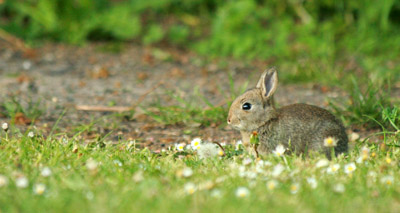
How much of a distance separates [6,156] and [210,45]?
6030mm

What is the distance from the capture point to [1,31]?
1027 cm

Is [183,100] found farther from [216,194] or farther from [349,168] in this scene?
[216,194]

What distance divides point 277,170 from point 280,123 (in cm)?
96

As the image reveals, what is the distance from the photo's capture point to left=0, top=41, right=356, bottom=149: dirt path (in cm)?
612

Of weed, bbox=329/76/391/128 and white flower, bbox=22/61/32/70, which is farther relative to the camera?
white flower, bbox=22/61/32/70

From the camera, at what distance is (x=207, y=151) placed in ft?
15.8

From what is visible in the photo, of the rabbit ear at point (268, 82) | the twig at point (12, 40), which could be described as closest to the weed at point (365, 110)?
the rabbit ear at point (268, 82)

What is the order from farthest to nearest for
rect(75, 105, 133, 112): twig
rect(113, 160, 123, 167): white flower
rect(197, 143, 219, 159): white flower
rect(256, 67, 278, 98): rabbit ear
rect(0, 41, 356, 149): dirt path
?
rect(75, 105, 133, 112): twig
rect(0, 41, 356, 149): dirt path
rect(256, 67, 278, 98): rabbit ear
rect(197, 143, 219, 159): white flower
rect(113, 160, 123, 167): white flower

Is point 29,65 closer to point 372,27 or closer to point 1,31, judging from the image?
point 1,31

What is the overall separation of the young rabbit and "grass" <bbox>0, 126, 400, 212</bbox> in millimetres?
231

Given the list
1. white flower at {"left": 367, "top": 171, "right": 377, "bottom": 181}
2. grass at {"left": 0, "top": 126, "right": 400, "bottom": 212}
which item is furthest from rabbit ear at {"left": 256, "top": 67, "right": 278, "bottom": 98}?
white flower at {"left": 367, "top": 171, "right": 377, "bottom": 181}

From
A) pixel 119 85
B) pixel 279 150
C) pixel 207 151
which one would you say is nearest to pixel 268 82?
pixel 279 150

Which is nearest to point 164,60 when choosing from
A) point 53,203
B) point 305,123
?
point 305,123

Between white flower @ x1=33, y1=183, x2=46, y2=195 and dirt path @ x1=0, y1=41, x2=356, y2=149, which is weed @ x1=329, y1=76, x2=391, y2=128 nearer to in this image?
dirt path @ x1=0, y1=41, x2=356, y2=149
